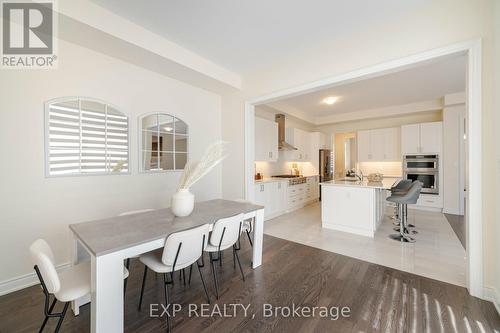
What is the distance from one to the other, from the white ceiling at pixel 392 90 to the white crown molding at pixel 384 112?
18 cm

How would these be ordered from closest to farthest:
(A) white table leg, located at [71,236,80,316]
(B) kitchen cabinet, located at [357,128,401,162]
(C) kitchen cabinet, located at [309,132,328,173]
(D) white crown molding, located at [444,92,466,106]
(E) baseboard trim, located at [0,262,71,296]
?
(A) white table leg, located at [71,236,80,316], (E) baseboard trim, located at [0,262,71,296], (D) white crown molding, located at [444,92,466,106], (B) kitchen cabinet, located at [357,128,401,162], (C) kitchen cabinet, located at [309,132,328,173]

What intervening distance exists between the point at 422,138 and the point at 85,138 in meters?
7.34

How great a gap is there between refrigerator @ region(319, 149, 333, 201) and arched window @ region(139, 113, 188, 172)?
497 cm

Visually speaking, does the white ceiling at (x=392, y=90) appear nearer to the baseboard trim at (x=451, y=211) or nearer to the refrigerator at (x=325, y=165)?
the refrigerator at (x=325, y=165)

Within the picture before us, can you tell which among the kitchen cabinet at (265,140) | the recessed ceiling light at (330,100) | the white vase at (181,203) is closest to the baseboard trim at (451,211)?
the recessed ceiling light at (330,100)

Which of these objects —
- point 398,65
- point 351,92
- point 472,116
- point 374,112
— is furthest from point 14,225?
point 374,112

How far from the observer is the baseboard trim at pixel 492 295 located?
182 cm

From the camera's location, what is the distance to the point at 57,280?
1.28m

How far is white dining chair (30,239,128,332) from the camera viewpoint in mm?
1254

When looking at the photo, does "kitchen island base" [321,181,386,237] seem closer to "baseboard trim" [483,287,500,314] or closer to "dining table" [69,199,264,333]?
"baseboard trim" [483,287,500,314]

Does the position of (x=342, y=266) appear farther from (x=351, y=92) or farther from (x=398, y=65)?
(x=351, y=92)

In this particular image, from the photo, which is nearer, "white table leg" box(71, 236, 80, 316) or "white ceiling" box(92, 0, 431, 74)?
"white table leg" box(71, 236, 80, 316)

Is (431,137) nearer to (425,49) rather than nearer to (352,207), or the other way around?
(352,207)

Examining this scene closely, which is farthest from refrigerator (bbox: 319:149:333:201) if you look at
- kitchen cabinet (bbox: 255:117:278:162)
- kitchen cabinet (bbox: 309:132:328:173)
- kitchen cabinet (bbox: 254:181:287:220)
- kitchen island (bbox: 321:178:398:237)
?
kitchen island (bbox: 321:178:398:237)
